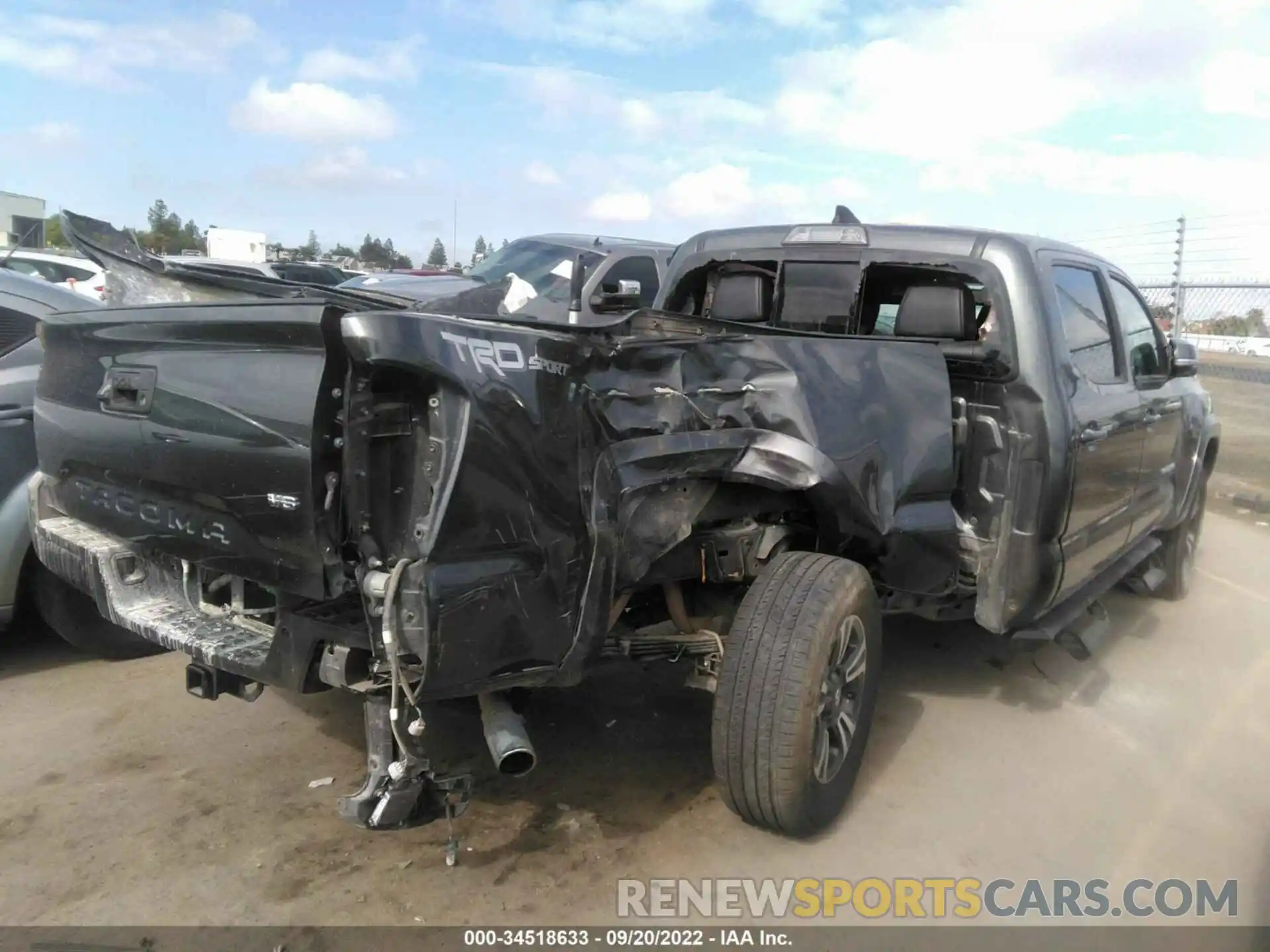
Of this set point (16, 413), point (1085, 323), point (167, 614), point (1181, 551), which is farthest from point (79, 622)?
point (1181, 551)

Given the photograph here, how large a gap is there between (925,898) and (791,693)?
745 mm

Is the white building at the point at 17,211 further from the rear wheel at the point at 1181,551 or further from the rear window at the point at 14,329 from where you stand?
the rear wheel at the point at 1181,551

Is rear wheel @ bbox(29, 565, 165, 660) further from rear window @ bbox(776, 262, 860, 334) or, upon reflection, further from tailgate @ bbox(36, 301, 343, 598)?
rear window @ bbox(776, 262, 860, 334)

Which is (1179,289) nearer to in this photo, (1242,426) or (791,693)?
(1242,426)

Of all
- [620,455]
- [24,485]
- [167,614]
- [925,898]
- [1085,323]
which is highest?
[1085,323]

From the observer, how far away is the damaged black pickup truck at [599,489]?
229cm

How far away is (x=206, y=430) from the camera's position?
249cm

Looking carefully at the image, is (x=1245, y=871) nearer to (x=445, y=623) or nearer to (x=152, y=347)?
(x=445, y=623)

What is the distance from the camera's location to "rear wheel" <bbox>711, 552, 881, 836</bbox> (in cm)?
298

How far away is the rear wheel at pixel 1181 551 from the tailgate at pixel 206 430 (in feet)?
17.3

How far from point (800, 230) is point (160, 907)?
142 inches

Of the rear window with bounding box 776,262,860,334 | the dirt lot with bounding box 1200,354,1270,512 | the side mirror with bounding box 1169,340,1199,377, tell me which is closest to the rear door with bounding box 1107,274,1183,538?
the side mirror with bounding box 1169,340,1199,377

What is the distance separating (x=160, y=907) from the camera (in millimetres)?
2719

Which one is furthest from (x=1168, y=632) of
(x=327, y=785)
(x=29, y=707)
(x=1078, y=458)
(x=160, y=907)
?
(x=29, y=707)
